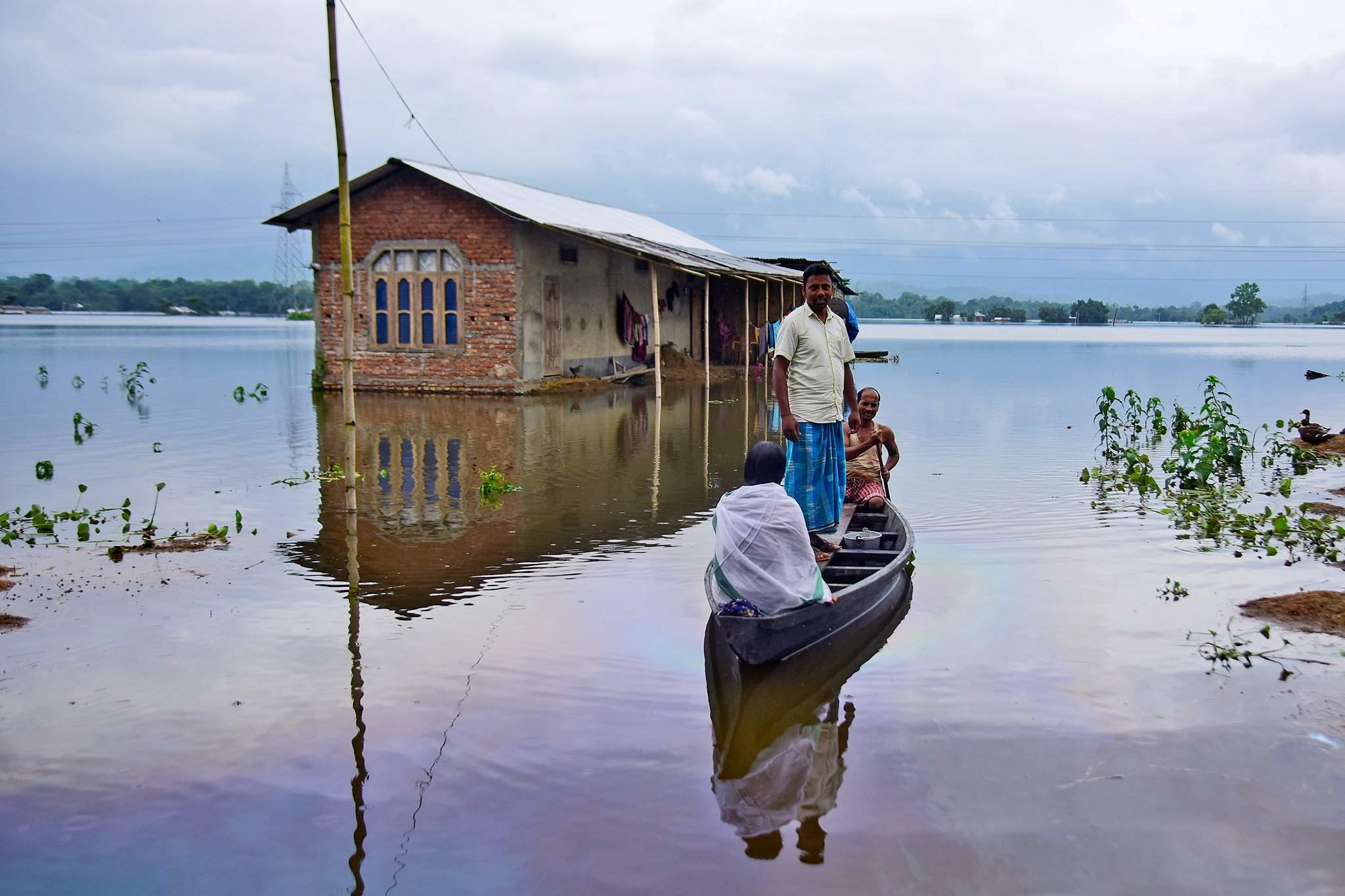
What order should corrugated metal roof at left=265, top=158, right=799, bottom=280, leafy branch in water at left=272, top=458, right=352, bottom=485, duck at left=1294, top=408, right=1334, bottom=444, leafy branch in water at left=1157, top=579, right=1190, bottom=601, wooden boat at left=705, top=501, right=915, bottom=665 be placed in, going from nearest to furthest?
wooden boat at left=705, top=501, right=915, bottom=665, leafy branch in water at left=1157, top=579, right=1190, bottom=601, leafy branch in water at left=272, top=458, right=352, bottom=485, duck at left=1294, top=408, right=1334, bottom=444, corrugated metal roof at left=265, top=158, right=799, bottom=280

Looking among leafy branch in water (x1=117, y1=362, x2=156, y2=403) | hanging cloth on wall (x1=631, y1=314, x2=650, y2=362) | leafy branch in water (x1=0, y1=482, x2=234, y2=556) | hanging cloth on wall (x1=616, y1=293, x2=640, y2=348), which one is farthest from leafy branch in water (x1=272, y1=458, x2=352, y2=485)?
hanging cloth on wall (x1=631, y1=314, x2=650, y2=362)

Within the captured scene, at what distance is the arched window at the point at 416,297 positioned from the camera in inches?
818

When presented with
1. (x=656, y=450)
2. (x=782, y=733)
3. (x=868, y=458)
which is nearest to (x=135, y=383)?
(x=656, y=450)

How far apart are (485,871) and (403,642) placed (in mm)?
2526

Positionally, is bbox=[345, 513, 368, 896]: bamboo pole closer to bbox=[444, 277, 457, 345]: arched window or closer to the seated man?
the seated man

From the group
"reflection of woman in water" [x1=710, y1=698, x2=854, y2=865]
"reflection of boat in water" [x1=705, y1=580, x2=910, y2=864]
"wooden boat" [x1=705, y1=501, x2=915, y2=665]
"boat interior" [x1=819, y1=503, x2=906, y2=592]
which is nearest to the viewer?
"reflection of woman in water" [x1=710, y1=698, x2=854, y2=865]

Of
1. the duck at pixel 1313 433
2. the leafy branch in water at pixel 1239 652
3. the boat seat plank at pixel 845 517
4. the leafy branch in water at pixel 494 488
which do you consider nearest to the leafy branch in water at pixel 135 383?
the leafy branch in water at pixel 494 488

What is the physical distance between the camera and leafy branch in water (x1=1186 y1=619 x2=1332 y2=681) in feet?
18.5

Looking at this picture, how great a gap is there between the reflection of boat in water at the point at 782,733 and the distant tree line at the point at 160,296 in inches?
4957

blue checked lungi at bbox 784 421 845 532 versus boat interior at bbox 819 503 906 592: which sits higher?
blue checked lungi at bbox 784 421 845 532

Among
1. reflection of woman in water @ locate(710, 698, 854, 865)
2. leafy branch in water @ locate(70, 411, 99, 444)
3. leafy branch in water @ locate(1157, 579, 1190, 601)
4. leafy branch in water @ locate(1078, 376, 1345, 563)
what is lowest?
reflection of woman in water @ locate(710, 698, 854, 865)

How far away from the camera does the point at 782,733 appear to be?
15.6 feet

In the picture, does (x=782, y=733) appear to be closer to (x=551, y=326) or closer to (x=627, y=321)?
(x=551, y=326)

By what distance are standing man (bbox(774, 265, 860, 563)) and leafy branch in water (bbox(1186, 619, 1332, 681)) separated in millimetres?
2194
